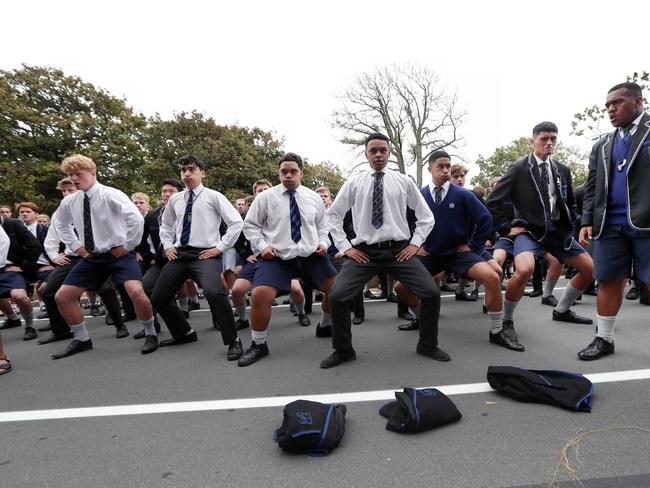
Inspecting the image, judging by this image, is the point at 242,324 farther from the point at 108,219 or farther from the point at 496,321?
the point at 496,321

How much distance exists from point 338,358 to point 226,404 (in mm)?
1124

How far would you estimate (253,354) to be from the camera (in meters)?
3.53

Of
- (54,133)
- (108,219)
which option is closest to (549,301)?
(108,219)

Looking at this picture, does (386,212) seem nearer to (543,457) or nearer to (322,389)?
(322,389)

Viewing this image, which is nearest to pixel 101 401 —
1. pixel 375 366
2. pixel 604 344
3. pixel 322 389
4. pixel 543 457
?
pixel 322 389

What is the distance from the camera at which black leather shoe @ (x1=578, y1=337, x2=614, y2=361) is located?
3.11m

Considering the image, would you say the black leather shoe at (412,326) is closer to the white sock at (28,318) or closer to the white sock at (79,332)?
the white sock at (79,332)

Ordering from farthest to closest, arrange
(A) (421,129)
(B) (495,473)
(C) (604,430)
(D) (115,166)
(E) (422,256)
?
(A) (421,129)
(D) (115,166)
(E) (422,256)
(C) (604,430)
(B) (495,473)

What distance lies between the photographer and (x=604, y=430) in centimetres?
206

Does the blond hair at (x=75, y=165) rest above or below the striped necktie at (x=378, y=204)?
above

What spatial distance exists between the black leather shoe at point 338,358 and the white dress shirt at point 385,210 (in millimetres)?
1012

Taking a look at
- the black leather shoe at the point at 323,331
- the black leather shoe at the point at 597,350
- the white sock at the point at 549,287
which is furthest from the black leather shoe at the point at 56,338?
the white sock at the point at 549,287

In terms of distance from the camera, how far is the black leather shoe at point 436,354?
3264 millimetres

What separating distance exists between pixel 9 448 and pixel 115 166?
20432 millimetres
